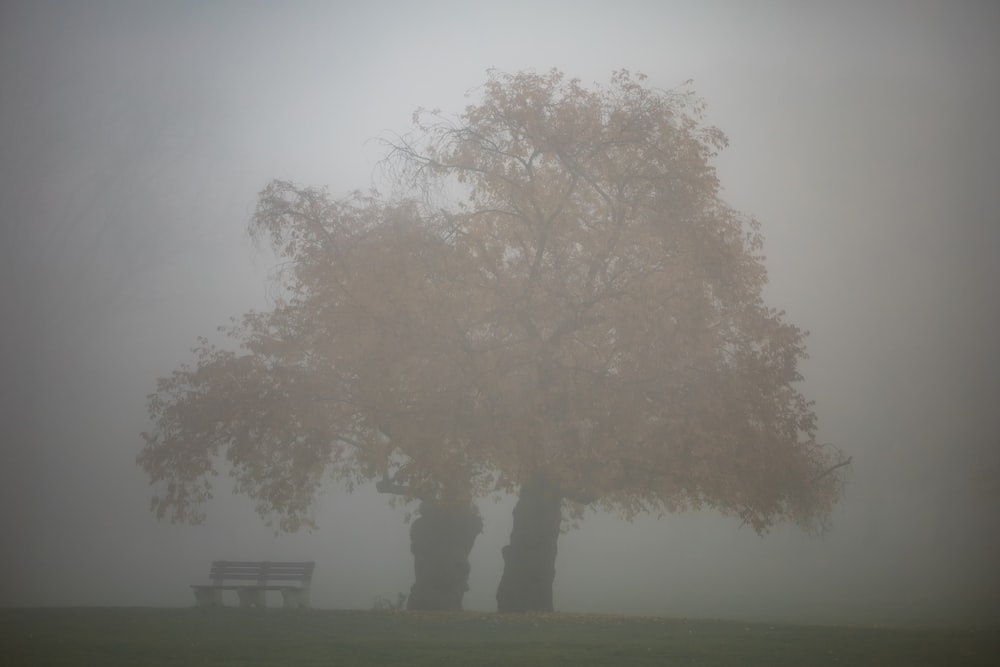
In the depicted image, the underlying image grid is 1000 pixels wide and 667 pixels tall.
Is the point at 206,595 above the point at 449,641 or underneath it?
underneath

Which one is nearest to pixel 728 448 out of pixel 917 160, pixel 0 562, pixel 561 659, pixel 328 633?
pixel 561 659

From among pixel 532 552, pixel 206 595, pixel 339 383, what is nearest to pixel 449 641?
pixel 532 552

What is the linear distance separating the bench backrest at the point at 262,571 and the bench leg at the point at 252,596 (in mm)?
500

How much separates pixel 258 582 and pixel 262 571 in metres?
0.42

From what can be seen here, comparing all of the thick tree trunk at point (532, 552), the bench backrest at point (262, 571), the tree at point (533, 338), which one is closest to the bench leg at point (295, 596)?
the bench backrest at point (262, 571)

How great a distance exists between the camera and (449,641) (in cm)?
1691

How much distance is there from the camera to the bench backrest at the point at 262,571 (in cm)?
2752

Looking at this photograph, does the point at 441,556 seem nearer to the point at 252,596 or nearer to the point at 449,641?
the point at 252,596

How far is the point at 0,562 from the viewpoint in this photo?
4328cm

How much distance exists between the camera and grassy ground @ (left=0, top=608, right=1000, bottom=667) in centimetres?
1454

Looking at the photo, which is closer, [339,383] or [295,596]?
[339,383]

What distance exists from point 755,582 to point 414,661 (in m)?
51.3

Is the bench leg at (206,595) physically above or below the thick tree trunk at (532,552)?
below

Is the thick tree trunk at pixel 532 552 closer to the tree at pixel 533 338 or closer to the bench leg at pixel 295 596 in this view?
the tree at pixel 533 338
